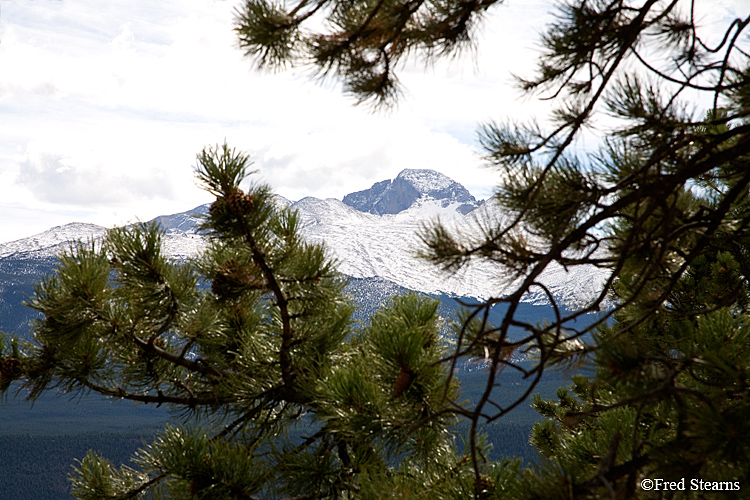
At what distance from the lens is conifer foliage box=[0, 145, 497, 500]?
1.75 m

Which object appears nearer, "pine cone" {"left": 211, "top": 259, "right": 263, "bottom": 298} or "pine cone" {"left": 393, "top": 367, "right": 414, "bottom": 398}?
"pine cone" {"left": 393, "top": 367, "right": 414, "bottom": 398}

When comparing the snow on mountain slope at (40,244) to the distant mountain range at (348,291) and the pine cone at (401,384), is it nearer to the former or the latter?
the distant mountain range at (348,291)

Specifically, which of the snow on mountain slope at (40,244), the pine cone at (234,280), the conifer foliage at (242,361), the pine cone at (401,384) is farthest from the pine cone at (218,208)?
the snow on mountain slope at (40,244)

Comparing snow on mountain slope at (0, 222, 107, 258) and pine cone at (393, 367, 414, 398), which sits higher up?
snow on mountain slope at (0, 222, 107, 258)

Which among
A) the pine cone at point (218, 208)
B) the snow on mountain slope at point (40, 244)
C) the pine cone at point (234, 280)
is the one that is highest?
the snow on mountain slope at point (40, 244)

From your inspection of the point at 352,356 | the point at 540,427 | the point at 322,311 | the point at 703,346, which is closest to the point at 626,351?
the point at 703,346

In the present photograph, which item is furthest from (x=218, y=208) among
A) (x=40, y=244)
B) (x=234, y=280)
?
(x=40, y=244)

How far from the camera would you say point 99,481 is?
2.36m

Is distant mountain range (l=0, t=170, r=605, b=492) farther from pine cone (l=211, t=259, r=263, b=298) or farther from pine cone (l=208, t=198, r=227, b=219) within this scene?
pine cone (l=211, t=259, r=263, b=298)

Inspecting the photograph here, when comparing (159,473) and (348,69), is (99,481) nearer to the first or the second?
(159,473)

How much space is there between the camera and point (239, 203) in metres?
1.77

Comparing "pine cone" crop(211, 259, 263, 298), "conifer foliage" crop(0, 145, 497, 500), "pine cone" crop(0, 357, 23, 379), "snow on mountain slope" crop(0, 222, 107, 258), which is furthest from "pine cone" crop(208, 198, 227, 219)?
"snow on mountain slope" crop(0, 222, 107, 258)

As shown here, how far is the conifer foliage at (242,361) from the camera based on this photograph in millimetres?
1749

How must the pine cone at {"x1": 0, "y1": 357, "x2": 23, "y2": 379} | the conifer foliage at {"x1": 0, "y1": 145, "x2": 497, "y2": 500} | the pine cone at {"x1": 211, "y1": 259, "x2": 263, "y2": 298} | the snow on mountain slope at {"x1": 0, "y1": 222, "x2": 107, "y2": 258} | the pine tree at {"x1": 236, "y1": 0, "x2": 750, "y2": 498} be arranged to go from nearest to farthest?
the pine tree at {"x1": 236, "y1": 0, "x2": 750, "y2": 498} < the conifer foliage at {"x1": 0, "y1": 145, "x2": 497, "y2": 500} < the pine cone at {"x1": 211, "y1": 259, "x2": 263, "y2": 298} < the pine cone at {"x1": 0, "y1": 357, "x2": 23, "y2": 379} < the snow on mountain slope at {"x1": 0, "y1": 222, "x2": 107, "y2": 258}
